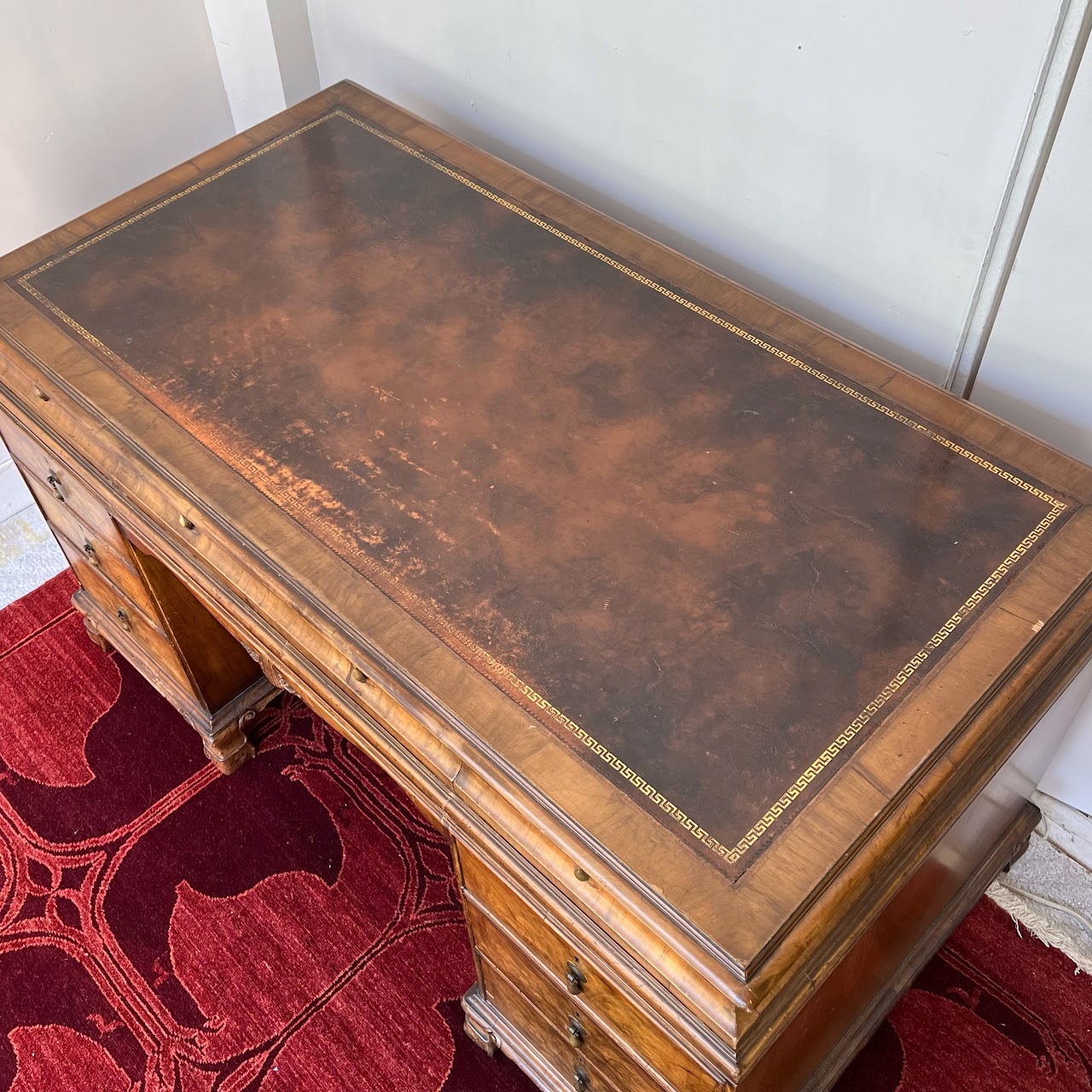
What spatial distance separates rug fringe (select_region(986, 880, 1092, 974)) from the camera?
1.42m

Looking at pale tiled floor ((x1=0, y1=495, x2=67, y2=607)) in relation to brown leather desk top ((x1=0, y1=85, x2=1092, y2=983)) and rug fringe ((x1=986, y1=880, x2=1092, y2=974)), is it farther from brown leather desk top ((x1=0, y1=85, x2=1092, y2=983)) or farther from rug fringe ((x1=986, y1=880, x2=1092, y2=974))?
rug fringe ((x1=986, y1=880, x2=1092, y2=974))

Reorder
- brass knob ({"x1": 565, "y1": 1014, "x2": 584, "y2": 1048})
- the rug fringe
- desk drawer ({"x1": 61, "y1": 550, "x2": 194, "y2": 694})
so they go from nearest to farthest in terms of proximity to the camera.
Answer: brass knob ({"x1": 565, "y1": 1014, "x2": 584, "y2": 1048}), the rug fringe, desk drawer ({"x1": 61, "y1": 550, "x2": 194, "y2": 694})

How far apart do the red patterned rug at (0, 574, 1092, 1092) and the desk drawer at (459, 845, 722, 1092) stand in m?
0.34

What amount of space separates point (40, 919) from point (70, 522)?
51cm

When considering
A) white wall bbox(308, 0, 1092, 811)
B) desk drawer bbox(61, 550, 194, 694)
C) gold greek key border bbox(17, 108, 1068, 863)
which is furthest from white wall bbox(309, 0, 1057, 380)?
desk drawer bbox(61, 550, 194, 694)

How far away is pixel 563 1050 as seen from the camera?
1200 millimetres

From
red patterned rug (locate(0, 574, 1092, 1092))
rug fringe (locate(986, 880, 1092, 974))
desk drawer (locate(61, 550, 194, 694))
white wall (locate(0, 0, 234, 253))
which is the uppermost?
white wall (locate(0, 0, 234, 253))

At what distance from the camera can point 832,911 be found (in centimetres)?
83

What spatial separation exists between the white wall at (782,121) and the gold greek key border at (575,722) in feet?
0.41

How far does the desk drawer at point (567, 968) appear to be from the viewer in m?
0.91

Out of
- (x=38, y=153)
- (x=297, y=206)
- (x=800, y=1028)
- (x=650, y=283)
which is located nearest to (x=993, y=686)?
(x=800, y=1028)

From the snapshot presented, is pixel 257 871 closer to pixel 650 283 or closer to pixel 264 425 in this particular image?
pixel 264 425

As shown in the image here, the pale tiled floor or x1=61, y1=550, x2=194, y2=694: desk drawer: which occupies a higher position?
x1=61, y1=550, x2=194, y2=694: desk drawer

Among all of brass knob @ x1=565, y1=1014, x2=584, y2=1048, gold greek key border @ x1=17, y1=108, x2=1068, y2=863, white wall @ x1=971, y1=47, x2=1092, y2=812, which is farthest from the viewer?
brass knob @ x1=565, y1=1014, x2=584, y2=1048
